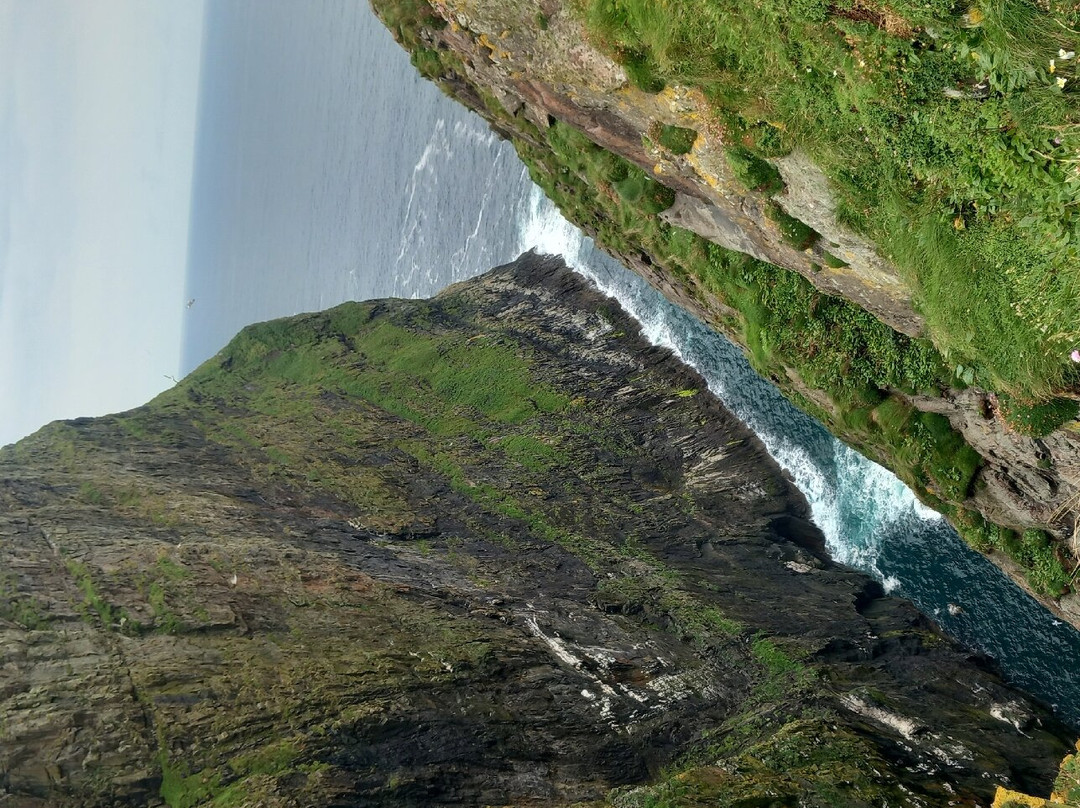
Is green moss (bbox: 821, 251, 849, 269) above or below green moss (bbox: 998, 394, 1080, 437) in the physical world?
above

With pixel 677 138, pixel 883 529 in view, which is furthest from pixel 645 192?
pixel 883 529

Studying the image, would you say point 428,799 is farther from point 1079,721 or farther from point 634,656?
point 1079,721

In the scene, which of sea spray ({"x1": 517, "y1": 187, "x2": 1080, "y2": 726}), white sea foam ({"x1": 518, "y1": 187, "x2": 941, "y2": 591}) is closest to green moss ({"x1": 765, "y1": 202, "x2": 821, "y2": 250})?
white sea foam ({"x1": 518, "y1": 187, "x2": 941, "y2": 591})

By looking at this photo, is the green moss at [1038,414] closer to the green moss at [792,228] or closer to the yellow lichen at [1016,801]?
the green moss at [792,228]

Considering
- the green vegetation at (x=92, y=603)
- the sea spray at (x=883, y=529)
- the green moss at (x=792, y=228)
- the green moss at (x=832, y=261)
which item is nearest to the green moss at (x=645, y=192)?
the green moss at (x=792, y=228)

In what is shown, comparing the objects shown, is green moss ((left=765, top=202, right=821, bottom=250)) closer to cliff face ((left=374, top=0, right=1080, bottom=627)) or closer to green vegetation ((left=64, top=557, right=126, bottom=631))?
cliff face ((left=374, top=0, right=1080, bottom=627))
